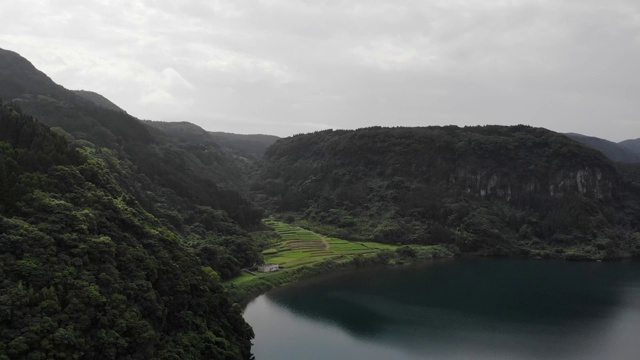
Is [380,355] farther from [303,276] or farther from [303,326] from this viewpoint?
[303,276]

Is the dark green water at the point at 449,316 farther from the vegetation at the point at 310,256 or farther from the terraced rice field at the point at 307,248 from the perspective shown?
the terraced rice field at the point at 307,248

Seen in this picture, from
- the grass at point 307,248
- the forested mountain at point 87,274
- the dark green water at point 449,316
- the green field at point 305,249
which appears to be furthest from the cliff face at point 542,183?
the forested mountain at point 87,274

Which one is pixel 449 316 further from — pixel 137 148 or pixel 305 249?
pixel 137 148

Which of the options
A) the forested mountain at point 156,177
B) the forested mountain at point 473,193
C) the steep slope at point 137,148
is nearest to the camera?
the forested mountain at point 156,177

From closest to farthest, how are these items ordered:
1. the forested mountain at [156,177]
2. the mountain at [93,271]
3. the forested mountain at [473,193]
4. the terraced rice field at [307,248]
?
the mountain at [93,271] < the forested mountain at [156,177] < the terraced rice field at [307,248] < the forested mountain at [473,193]

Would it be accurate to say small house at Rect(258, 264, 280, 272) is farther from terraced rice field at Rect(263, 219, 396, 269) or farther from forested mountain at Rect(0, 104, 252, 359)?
forested mountain at Rect(0, 104, 252, 359)

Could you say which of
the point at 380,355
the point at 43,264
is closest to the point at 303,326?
the point at 380,355
